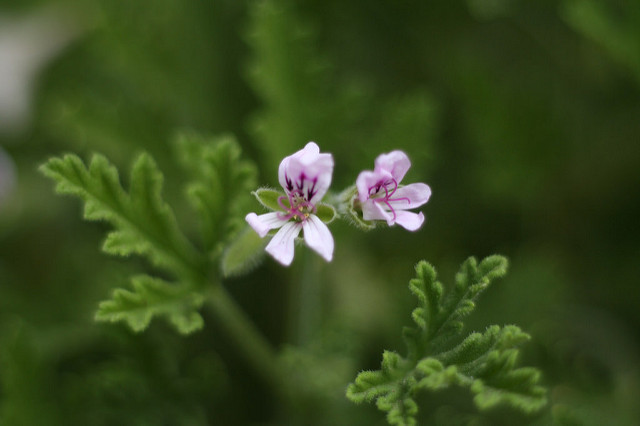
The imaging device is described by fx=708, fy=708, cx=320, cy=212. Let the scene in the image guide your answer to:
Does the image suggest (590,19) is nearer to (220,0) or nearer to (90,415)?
(220,0)

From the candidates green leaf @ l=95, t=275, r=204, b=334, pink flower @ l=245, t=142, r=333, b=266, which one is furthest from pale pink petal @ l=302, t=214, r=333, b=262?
green leaf @ l=95, t=275, r=204, b=334

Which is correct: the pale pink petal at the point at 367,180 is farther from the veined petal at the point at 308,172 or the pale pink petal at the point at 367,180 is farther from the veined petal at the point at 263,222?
the veined petal at the point at 263,222

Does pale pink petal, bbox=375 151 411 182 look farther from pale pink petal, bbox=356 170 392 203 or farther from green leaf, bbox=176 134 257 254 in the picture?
green leaf, bbox=176 134 257 254

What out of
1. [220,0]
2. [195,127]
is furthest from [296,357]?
[220,0]

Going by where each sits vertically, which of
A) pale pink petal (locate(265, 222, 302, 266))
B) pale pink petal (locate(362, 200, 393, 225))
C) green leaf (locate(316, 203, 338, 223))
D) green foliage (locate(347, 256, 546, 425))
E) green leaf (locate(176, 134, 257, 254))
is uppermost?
green leaf (locate(176, 134, 257, 254))

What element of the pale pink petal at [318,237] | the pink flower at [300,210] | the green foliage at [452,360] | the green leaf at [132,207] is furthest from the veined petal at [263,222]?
the green leaf at [132,207]

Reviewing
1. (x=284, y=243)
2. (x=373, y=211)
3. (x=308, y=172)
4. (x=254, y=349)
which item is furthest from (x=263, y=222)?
(x=254, y=349)
